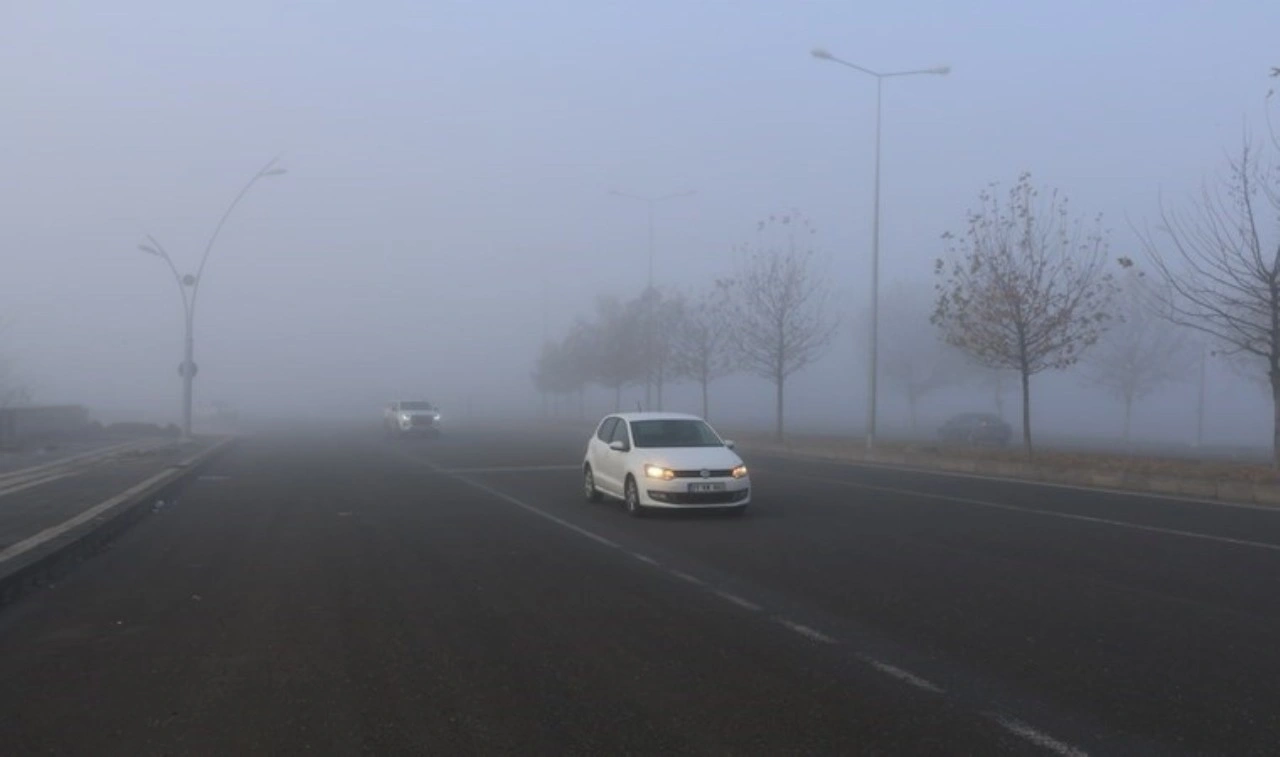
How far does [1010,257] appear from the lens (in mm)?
31781

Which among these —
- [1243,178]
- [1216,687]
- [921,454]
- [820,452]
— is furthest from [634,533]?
[820,452]

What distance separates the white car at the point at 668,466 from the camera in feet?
58.3

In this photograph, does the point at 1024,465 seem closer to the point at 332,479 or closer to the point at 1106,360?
the point at 332,479

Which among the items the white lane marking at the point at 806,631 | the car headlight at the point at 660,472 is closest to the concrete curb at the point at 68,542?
the white lane marking at the point at 806,631

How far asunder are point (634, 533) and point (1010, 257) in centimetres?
1852

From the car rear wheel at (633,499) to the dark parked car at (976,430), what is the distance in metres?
27.3

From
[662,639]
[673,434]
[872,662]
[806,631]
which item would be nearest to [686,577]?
[806,631]

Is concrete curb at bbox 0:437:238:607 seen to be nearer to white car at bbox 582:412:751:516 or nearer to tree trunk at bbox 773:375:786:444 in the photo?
white car at bbox 582:412:751:516

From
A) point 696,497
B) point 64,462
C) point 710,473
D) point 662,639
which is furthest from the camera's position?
point 64,462

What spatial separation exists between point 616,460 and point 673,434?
92 cm

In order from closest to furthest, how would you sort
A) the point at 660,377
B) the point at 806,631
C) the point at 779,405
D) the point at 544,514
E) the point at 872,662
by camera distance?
the point at 872,662 → the point at 806,631 → the point at 544,514 → the point at 779,405 → the point at 660,377

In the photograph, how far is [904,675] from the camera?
7.89m

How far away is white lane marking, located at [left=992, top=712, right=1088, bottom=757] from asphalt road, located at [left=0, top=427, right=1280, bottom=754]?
0.03 meters

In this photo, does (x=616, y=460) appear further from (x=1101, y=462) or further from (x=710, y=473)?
(x=1101, y=462)
